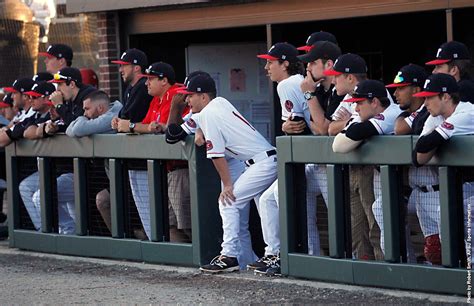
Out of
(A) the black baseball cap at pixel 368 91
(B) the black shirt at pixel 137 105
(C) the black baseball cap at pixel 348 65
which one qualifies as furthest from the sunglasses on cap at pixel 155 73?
(A) the black baseball cap at pixel 368 91

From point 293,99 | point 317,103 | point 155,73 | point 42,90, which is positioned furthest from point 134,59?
point 317,103

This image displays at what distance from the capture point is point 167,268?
958 centimetres

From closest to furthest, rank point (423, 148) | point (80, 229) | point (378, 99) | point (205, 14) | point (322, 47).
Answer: point (423, 148)
point (378, 99)
point (322, 47)
point (80, 229)
point (205, 14)

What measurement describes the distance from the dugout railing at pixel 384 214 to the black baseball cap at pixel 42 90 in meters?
3.26

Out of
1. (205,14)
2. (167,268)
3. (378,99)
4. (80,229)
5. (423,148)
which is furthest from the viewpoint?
(205,14)

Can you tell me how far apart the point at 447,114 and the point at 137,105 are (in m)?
3.42

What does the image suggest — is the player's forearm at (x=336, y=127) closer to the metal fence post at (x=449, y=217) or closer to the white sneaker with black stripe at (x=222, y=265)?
the metal fence post at (x=449, y=217)

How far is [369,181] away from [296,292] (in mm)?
998

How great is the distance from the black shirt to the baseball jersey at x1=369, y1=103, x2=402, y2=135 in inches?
106

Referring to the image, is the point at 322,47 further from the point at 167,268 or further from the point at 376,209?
the point at 167,268

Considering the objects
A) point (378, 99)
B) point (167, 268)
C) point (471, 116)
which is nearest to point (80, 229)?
point (167, 268)

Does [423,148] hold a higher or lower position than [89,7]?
lower

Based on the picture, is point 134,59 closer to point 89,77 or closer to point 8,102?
point 8,102

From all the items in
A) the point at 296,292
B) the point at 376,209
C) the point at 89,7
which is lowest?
the point at 296,292
